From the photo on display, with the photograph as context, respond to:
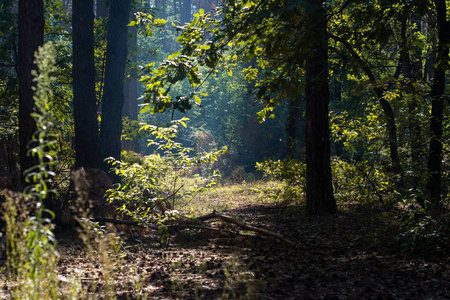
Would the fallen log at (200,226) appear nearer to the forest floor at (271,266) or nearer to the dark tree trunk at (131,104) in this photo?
the forest floor at (271,266)

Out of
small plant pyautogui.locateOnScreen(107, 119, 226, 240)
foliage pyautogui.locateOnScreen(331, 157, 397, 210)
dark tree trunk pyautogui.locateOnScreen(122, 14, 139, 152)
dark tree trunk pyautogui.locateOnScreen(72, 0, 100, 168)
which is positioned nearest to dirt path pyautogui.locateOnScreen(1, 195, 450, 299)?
small plant pyautogui.locateOnScreen(107, 119, 226, 240)

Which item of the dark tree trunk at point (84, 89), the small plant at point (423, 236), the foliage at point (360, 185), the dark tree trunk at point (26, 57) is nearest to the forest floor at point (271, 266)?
the small plant at point (423, 236)

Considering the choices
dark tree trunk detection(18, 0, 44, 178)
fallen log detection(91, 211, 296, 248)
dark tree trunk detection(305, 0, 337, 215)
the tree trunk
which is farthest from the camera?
the tree trunk

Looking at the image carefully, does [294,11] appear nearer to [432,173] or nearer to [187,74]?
[187,74]

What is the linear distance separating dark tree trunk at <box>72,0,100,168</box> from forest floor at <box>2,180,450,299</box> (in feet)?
10.3

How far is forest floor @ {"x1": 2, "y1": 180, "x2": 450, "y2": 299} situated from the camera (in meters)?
3.90

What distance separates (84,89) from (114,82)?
7.12 ft

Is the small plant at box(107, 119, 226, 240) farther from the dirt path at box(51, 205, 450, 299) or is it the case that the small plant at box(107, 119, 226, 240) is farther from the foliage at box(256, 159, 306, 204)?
the foliage at box(256, 159, 306, 204)

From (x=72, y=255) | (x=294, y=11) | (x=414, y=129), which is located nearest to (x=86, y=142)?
(x=72, y=255)

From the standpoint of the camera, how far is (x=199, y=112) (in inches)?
1508

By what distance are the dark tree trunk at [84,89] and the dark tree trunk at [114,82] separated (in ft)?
5.19

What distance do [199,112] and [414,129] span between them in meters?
31.3

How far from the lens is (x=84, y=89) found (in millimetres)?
9852

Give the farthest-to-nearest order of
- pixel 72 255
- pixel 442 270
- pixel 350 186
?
pixel 350 186 < pixel 72 255 < pixel 442 270
